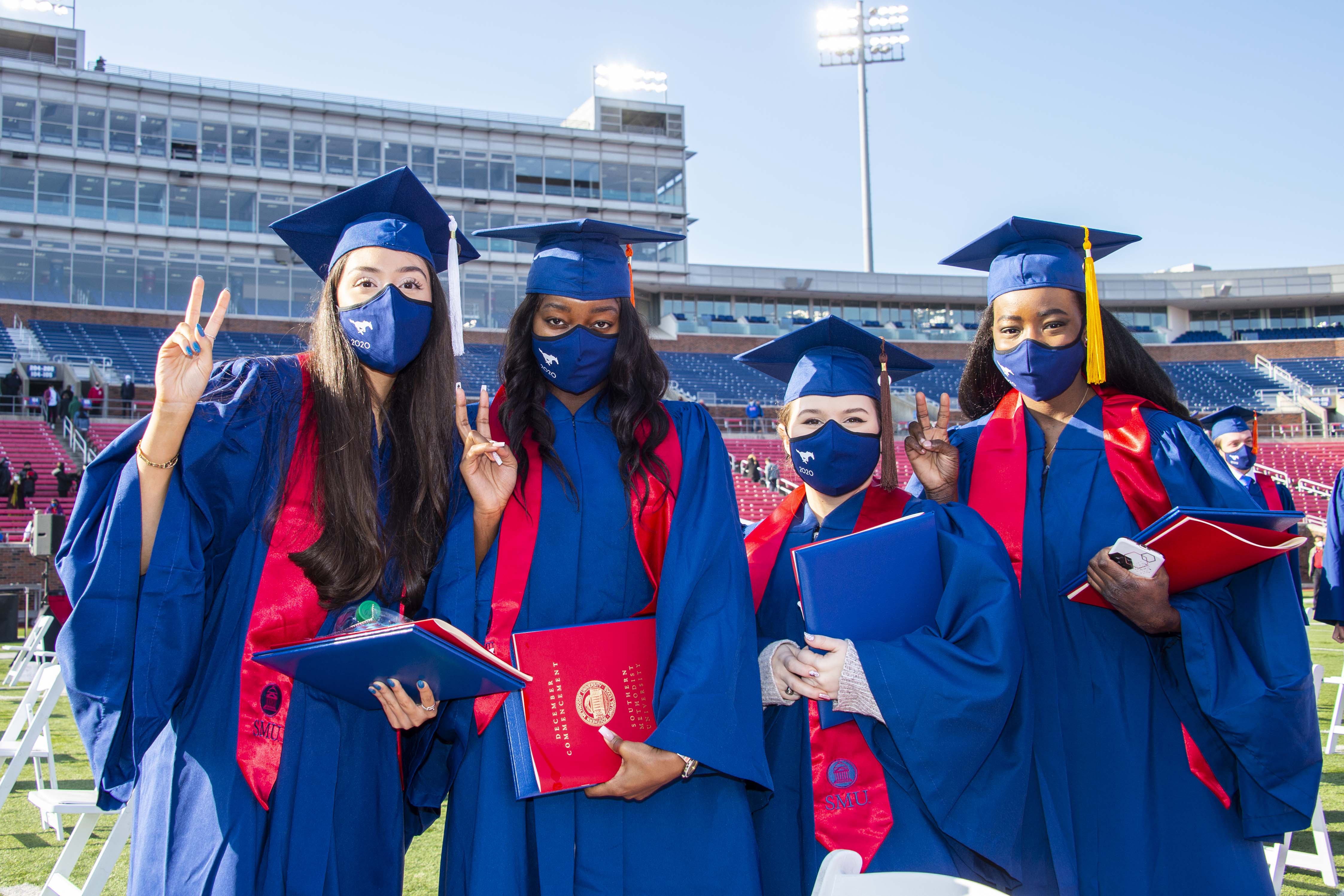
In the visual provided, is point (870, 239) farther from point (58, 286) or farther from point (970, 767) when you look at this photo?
point (970, 767)

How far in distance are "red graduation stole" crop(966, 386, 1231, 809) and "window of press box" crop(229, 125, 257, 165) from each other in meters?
33.6

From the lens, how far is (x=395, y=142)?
33.8 m

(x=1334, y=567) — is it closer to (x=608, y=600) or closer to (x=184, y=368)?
(x=608, y=600)

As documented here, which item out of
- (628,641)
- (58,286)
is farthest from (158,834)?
(58,286)

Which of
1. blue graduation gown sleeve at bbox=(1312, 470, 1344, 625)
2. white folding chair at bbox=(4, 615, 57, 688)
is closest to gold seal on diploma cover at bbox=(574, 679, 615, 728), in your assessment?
blue graduation gown sleeve at bbox=(1312, 470, 1344, 625)

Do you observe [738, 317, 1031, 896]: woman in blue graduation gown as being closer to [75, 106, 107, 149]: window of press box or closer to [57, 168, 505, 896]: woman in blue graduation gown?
[57, 168, 505, 896]: woman in blue graduation gown

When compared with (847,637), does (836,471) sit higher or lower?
higher

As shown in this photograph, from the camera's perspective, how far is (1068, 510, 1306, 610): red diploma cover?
2.25 meters

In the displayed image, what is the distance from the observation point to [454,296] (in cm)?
250

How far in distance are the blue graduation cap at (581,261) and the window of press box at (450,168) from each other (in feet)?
110

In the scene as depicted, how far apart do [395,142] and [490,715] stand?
34.4 meters

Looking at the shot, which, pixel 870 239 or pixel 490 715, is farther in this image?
pixel 870 239

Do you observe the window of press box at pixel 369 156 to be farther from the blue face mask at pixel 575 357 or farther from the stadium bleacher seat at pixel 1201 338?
the blue face mask at pixel 575 357

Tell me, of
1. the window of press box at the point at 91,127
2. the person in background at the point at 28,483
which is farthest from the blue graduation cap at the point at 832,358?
the window of press box at the point at 91,127
